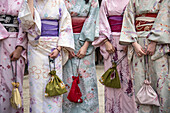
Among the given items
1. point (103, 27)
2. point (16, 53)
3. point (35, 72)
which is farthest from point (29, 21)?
point (103, 27)

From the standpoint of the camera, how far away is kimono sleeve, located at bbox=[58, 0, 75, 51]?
258cm

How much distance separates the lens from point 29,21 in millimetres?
2322

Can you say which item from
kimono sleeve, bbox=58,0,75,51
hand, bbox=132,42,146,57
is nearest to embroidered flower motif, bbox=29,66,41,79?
kimono sleeve, bbox=58,0,75,51

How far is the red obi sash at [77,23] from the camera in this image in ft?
9.24

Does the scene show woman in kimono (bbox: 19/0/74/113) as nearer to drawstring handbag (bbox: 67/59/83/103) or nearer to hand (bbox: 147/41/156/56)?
drawstring handbag (bbox: 67/59/83/103)

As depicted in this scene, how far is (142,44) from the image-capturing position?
8.16 feet

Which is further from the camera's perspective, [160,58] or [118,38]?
[118,38]

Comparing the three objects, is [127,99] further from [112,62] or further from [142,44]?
[142,44]

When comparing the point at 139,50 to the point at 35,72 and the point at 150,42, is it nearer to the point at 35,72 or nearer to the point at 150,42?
the point at 150,42

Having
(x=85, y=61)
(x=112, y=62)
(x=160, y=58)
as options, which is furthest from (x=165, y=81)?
(x=85, y=61)

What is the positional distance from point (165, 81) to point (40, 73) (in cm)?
144

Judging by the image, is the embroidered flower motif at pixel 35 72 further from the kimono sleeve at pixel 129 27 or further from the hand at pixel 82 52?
the kimono sleeve at pixel 129 27

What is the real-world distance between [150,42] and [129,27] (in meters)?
0.33

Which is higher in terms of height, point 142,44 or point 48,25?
point 48,25
